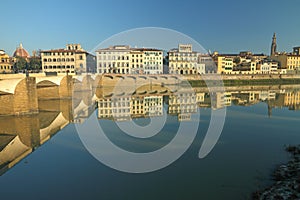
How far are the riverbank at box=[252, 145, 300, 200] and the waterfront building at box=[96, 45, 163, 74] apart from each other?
3630 cm

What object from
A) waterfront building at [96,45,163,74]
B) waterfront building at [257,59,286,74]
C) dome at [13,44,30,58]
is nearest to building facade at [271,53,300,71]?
waterfront building at [257,59,286,74]

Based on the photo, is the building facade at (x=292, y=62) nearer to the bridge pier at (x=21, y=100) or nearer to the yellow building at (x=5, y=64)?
the bridge pier at (x=21, y=100)

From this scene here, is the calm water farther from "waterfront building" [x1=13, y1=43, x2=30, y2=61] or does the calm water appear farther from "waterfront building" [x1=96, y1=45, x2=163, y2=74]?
"waterfront building" [x1=13, y1=43, x2=30, y2=61]

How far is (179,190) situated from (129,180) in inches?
56.7

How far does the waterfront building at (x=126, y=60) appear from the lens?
41.5 metres

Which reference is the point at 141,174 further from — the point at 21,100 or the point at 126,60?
the point at 126,60

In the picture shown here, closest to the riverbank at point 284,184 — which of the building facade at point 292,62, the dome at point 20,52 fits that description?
the building facade at point 292,62

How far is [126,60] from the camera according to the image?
138ft

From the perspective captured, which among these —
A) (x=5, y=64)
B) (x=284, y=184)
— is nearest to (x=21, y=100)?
(x=284, y=184)

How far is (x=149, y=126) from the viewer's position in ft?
40.5

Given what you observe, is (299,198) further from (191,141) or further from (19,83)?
(19,83)

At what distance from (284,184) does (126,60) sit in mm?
38474

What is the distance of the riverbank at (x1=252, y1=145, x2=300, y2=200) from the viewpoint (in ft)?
16.5

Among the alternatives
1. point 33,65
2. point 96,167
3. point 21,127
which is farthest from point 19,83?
point 33,65
